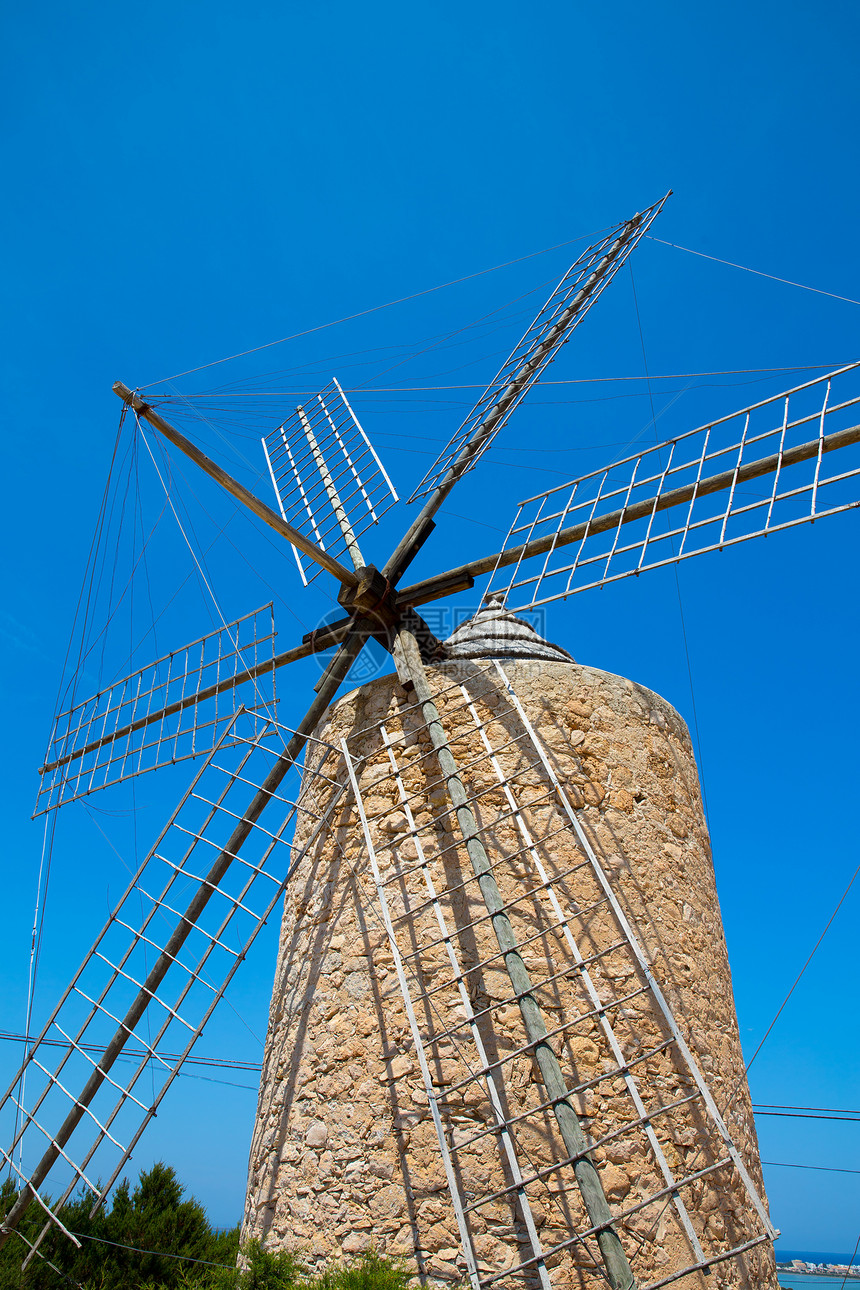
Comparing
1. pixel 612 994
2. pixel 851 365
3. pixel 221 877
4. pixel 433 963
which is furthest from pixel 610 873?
pixel 851 365

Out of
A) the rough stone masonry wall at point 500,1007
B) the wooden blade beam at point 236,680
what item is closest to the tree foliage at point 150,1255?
the rough stone masonry wall at point 500,1007

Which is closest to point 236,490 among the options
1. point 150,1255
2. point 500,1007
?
point 500,1007

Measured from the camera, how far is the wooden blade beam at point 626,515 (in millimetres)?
3839

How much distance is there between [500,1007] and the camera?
3410mm

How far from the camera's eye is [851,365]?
13.0ft

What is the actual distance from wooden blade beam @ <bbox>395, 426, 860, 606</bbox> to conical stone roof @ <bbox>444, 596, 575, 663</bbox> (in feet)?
0.89

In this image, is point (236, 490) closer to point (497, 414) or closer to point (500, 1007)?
point (497, 414)

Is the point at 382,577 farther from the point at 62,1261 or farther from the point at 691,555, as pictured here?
the point at 62,1261

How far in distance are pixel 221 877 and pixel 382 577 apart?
2038 millimetres

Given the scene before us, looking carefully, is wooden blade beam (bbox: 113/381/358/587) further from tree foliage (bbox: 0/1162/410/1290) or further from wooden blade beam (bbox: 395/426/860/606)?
→ tree foliage (bbox: 0/1162/410/1290)

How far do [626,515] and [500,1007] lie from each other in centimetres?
255

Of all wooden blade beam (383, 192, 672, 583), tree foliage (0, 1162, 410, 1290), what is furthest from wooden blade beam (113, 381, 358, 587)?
tree foliage (0, 1162, 410, 1290)

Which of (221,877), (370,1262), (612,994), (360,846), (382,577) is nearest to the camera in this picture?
(370,1262)

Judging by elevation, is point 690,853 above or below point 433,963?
above
